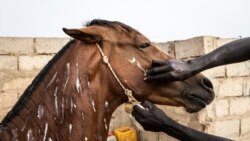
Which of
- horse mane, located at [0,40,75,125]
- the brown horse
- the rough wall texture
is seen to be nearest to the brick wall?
the rough wall texture

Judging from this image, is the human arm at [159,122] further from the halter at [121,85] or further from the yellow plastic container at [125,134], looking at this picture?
the yellow plastic container at [125,134]

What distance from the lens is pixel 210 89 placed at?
2320 mm

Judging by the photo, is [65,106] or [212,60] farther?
[65,106]

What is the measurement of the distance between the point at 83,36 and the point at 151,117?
699 mm

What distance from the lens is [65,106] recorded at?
2.12 meters

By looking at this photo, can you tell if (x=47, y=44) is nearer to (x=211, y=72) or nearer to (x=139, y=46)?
(x=211, y=72)

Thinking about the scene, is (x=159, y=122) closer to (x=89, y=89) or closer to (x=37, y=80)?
(x=89, y=89)

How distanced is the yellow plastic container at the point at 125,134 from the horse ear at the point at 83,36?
5.06 meters

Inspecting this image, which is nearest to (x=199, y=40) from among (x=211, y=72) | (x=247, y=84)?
(x=211, y=72)

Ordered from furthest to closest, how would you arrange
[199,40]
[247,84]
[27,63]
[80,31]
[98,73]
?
[27,63]
[247,84]
[199,40]
[98,73]
[80,31]

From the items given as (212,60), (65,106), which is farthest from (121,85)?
(212,60)

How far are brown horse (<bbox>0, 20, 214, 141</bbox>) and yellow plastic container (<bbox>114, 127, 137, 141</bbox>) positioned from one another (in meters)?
4.83

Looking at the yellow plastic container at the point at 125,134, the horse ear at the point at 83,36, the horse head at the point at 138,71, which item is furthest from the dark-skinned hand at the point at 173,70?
the yellow plastic container at the point at 125,134

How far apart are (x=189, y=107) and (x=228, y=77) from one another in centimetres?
347
